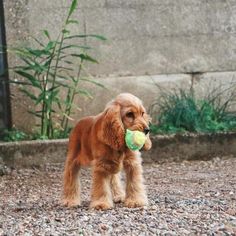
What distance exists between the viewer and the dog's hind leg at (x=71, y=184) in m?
5.50

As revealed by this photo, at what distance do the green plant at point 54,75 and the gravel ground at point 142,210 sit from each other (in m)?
0.75

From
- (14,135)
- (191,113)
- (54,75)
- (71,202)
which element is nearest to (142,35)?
(191,113)

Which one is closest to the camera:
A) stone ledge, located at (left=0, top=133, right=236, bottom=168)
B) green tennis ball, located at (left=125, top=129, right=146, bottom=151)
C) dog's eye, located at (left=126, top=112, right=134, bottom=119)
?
green tennis ball, located at (left=125, top=129, right=146, bottom=151)

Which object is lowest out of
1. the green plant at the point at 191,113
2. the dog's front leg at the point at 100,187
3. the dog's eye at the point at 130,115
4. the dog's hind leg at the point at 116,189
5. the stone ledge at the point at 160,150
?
the stone ledge at the point at 160,150

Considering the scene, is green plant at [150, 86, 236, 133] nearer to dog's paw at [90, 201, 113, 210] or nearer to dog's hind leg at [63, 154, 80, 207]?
dog's hind leg at [63, 154, 80, 207]

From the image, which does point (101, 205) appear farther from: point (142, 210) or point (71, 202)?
point (71, 202)

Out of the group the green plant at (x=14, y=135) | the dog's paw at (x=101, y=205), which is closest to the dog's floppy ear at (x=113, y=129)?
the dog's paw at (x=101, y=205)

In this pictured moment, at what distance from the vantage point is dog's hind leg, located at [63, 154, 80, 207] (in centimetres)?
550

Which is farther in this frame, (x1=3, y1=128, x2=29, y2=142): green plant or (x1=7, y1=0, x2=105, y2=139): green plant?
(x1=3, y1=128, x2=29, y2=142): green plant

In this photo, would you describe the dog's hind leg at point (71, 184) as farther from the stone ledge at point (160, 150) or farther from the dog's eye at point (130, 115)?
the stone ledge at point (160, 150)

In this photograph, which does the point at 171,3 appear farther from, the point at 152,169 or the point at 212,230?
the point at 212,230

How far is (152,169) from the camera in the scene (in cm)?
797

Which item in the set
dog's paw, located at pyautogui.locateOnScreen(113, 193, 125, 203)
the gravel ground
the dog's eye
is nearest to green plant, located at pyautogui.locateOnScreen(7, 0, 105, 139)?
the gravel ground

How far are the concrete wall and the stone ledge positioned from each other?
713 mm
